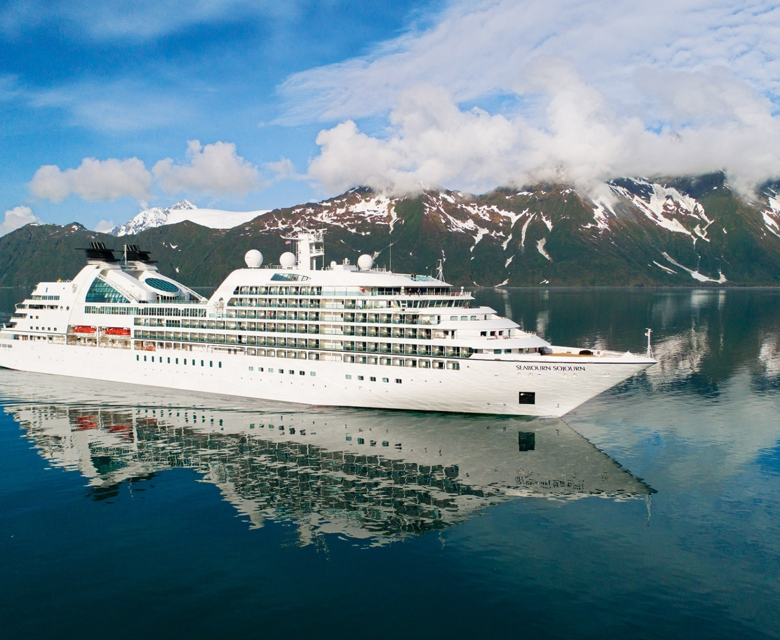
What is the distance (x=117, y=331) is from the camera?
176 feet

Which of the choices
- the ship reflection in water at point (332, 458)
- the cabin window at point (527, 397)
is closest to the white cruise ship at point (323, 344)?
the cabin window at point (527, 397)

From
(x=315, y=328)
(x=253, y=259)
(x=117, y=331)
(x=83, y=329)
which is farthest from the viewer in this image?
(x=83, y=329)

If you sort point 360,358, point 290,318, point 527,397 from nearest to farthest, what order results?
point 527,397, point 360,358, point 290,318

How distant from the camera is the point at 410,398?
4009 centimetres

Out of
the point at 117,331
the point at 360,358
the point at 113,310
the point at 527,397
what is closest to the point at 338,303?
the point at 360,358

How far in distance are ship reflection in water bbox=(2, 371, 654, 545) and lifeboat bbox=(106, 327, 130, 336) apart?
916 cm

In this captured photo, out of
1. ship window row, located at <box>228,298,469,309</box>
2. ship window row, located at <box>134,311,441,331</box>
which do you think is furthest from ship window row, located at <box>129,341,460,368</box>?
ship window row, located at <box>228,298,469,309</box>

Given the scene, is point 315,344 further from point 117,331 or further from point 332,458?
point 117,331

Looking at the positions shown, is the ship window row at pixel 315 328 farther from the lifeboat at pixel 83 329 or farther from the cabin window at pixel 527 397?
the lifeboat at pixel 83 329

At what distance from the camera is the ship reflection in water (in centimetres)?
2594

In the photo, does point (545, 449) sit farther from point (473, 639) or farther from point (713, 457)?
point (473, 639)

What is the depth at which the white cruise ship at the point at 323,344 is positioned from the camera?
123ft

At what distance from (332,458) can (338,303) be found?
14.4 m

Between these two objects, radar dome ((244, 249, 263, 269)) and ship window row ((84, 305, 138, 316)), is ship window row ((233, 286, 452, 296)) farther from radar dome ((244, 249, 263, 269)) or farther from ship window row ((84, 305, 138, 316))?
ship window row ((84, 305, 138, 316))
